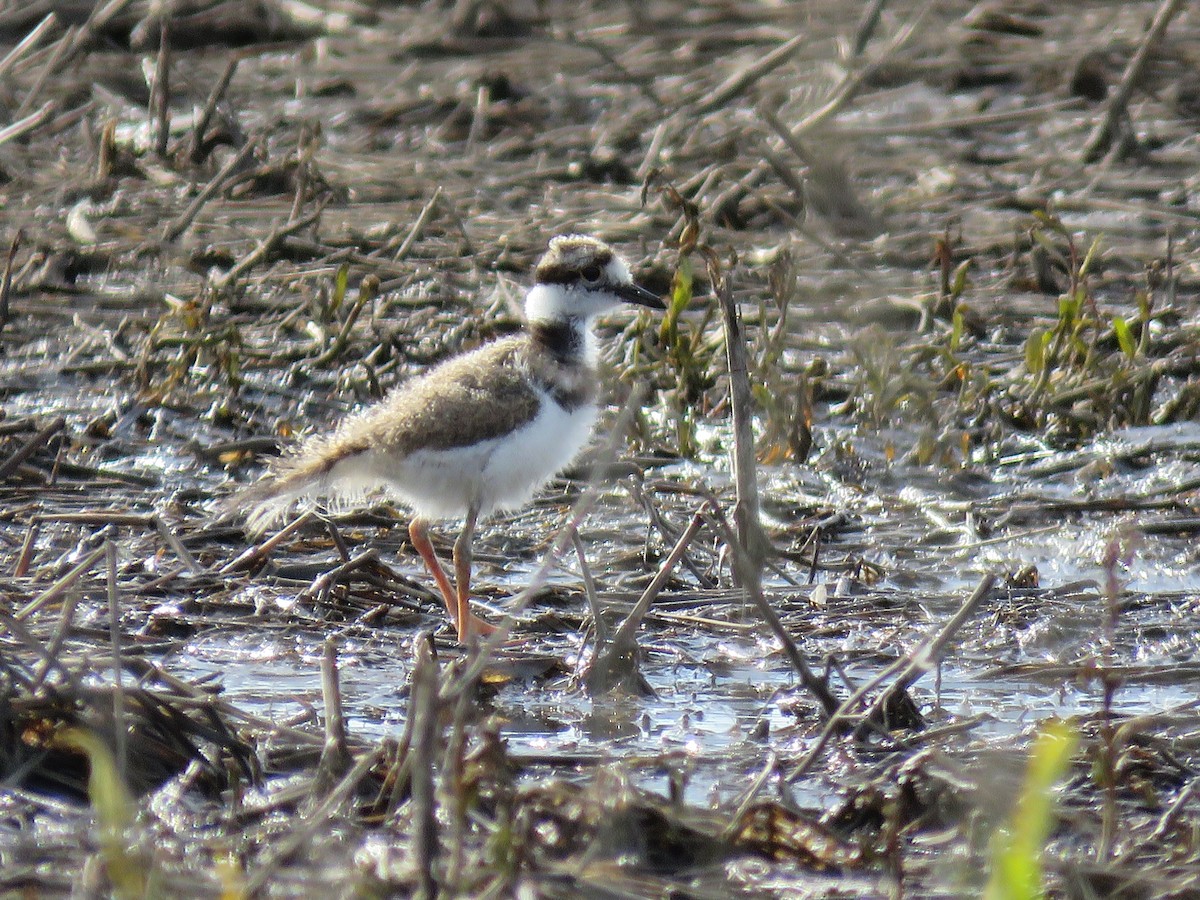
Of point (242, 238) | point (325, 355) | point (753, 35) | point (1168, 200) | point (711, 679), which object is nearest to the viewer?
point (711, 679)

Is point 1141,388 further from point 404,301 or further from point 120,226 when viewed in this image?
point 120,226

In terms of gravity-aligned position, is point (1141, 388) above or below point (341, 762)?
below

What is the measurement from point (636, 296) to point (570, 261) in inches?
10.6

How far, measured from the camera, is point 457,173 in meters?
8.55

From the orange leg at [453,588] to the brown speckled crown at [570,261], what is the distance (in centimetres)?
80

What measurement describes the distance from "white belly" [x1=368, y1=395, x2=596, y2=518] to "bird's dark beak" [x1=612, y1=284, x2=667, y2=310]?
577 mm

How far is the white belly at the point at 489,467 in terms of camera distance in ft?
15.1

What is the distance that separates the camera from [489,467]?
462cm

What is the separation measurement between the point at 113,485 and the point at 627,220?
2.84 metres

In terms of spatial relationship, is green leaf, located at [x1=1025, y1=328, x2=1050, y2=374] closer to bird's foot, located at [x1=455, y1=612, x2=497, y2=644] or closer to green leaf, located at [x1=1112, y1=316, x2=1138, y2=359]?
green leaf, located at [x1=1112, y1=316, x2=1138, y2=359]

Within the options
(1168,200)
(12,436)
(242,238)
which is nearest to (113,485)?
(12,436)

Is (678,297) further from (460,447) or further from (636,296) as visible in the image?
(460,447)

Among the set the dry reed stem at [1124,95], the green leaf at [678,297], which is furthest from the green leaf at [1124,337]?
the dry reed stem at [1124,95]

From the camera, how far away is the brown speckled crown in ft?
17.0
